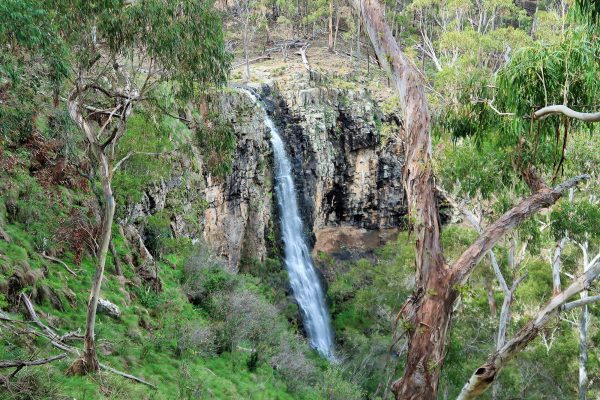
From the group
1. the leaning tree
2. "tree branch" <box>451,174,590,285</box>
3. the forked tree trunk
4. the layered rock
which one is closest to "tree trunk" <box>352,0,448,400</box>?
the leaning tree

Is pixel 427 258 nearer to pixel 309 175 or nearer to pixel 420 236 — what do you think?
pixel 420 236

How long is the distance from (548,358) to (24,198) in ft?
48.8

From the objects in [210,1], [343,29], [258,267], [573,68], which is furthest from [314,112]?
[343,29]

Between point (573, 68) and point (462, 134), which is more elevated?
point (573, 68)

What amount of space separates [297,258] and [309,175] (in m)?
4.73

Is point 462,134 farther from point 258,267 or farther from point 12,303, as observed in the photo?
point 258,267

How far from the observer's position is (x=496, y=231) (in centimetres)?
394

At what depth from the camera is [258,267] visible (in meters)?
22.7

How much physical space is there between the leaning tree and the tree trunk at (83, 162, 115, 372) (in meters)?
4.18

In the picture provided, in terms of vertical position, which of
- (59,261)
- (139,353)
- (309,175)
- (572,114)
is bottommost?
(309,175)

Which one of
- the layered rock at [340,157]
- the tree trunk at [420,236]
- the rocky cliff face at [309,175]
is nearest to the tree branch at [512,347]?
the tree trunk at [420,236]

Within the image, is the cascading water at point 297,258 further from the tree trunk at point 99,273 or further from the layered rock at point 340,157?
the tree trunk at point 99,273

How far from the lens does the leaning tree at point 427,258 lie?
3.58 metres

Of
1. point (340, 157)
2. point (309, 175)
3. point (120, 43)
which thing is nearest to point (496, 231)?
point (120, 43)
